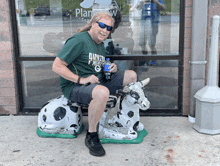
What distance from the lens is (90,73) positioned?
10.1 feet

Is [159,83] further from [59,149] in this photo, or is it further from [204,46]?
[59,149]

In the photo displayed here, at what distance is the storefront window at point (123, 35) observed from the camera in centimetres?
367

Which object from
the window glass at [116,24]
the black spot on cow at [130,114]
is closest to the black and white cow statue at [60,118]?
the black spot on cow at [130,114]

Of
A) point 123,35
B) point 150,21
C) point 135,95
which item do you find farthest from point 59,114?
point 150,21

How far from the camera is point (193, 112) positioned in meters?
3.51

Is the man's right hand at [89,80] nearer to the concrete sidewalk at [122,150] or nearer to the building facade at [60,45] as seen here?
the concrete sidewalk at [122,150]

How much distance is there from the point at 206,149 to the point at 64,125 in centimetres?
173

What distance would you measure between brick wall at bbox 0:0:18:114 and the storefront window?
0.61 ft

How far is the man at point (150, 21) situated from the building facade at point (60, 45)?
7 centimetres

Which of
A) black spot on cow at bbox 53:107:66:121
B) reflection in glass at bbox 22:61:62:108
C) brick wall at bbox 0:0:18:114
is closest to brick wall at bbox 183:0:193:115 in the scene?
black spot on cow at bbox 53:107:66:121

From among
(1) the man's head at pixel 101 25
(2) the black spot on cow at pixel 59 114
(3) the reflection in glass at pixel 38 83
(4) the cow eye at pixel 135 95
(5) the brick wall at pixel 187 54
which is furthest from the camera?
(3) the reflection in glass at pixel 38 83

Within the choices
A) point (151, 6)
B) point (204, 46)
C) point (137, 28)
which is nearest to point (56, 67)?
point (137, 28)

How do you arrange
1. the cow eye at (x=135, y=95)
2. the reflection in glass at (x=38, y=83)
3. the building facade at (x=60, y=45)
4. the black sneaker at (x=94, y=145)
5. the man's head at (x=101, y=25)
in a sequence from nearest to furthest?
the black sneaker at (x=94, y=145)
the cow eye at (x=135, y=95)
the man's head at (x=101, y=25)
the building facade at (x=60, y=45)
the reflection in glass at (x=38, y=83)

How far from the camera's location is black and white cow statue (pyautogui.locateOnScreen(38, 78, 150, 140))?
2.98 m
